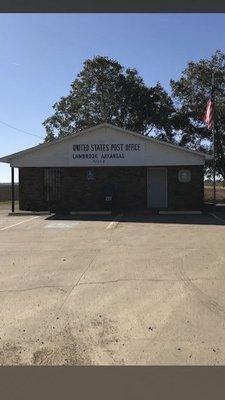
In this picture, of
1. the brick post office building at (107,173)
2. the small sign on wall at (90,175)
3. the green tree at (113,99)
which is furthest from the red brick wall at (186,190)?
the green tree at (113,99)

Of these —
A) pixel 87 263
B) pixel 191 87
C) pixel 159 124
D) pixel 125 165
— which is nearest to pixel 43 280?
pixel 87 263

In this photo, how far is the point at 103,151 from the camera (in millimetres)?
26703

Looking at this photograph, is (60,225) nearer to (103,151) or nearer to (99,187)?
(99,187)

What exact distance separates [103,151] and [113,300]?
19107 mm

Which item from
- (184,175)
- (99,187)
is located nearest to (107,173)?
(99,187)

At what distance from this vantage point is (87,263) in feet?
37.0

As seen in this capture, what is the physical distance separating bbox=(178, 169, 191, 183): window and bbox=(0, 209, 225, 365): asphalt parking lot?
1154 cm

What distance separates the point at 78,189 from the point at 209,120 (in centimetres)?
702

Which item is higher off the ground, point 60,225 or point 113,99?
point 113,99

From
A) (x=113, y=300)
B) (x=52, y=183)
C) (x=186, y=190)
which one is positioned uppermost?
(x=52, y=183)

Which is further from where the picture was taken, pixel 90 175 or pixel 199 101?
pixel 199 101

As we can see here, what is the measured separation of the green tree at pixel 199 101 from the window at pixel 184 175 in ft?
42.0

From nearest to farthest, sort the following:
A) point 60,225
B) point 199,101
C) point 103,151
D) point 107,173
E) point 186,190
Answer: point 60,225
point 103,151
point 107,173
point 186,190
point 199,101

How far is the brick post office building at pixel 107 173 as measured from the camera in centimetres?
2641
